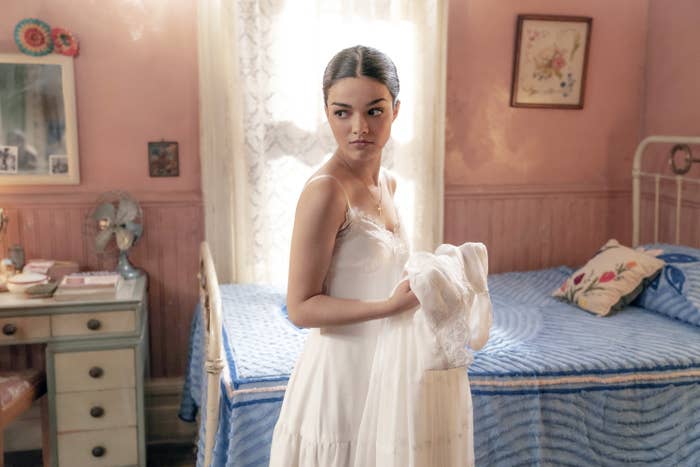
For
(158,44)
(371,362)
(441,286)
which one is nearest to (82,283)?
(158,44)

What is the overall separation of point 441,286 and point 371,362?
0.28m

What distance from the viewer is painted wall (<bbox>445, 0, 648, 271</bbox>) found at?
13.0 ft

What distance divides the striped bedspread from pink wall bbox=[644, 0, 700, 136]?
4.77ft

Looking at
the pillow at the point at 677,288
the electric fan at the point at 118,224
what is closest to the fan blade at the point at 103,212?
the electric fan at the point at 118,224

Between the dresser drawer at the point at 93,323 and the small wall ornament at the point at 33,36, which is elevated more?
the small wall ornament at the point at 33,36

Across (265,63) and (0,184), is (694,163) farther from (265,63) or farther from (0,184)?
(0,184)

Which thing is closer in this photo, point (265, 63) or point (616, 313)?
point (616, 313)

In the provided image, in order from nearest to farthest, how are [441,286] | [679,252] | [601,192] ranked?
[441,286] < [679,252] < [601,192]

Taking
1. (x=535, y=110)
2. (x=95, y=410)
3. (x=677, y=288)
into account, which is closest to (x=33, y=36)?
(x=95, y=410)

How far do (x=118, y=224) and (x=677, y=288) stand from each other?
2.53 m

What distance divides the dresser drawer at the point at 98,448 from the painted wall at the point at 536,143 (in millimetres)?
1967

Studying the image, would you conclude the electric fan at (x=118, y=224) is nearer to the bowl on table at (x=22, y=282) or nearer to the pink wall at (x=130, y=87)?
the pink wall at (x=130, y=87)

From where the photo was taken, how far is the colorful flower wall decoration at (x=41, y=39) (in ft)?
10.8

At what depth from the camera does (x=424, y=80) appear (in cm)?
377
